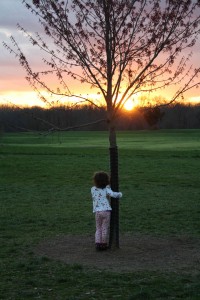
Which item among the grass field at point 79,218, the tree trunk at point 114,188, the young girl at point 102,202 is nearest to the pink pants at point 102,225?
the young girl at point 102,202

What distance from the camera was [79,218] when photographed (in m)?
12.7

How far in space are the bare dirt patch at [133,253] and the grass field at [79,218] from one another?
316mm

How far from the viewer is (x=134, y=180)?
22.2 metres

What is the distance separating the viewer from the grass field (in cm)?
656

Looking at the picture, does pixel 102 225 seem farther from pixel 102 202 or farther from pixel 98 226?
pixel 102 202

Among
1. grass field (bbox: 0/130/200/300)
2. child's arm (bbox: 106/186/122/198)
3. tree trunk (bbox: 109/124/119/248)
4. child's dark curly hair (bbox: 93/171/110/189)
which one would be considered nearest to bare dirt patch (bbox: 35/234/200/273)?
tree trunk (bbox: 109/124/119/248)

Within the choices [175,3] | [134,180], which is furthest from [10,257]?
[134,180]

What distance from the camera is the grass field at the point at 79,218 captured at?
656 cm

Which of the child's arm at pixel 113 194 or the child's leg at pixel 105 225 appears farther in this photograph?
the child's leg at pixel 105 225

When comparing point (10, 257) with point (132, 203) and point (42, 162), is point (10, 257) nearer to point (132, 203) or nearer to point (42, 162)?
point (132, 203)

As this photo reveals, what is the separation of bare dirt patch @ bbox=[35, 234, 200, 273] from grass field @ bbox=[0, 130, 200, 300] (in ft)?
1.04

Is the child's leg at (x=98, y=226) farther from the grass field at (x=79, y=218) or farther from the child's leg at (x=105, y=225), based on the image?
the grass field at (x=79, y=218)

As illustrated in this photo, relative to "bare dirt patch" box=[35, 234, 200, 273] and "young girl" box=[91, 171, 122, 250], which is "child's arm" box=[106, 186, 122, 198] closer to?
"young girl" box=[91, 171, 122, 250]

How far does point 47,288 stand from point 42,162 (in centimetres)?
2547
